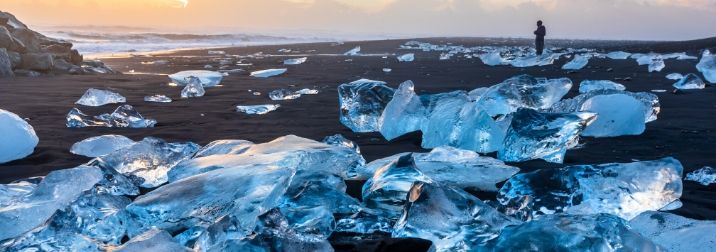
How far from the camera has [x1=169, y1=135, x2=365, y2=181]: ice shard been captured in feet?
6.67

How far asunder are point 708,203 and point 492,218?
0.90 metres

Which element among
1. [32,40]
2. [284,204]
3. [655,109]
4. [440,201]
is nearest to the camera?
[440,201]

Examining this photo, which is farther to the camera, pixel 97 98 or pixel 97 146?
pixel 97 98

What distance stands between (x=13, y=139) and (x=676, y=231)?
2.78 metres

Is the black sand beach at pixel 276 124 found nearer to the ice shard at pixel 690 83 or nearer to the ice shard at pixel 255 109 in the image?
the ice shard at pixel 255 109

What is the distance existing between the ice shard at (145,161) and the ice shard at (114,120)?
1274mm

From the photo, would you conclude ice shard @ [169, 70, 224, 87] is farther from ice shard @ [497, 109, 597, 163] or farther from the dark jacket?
the dark jacket

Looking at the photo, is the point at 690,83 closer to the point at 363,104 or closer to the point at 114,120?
the point at 363,104

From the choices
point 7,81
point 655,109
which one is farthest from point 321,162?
point 7,81

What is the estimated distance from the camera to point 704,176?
7.06ft

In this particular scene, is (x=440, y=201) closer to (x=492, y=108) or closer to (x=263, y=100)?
(x=492, y=108)

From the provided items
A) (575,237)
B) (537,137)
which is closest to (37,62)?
(537,137)

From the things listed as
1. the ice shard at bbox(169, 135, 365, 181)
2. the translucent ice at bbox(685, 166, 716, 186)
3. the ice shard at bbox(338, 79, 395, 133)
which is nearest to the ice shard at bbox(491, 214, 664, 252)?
the ice shard at bbox(169, 135, 365, 181)

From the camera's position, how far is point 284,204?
177 centimetres
